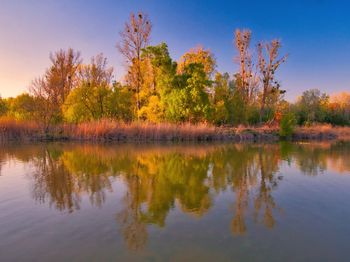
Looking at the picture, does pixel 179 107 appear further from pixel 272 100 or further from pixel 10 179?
pixel 272 100

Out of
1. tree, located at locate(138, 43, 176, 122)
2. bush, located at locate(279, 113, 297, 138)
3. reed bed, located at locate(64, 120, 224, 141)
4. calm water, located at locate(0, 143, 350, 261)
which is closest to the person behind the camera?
calm water, located at locate(0, 143, 350, 261)

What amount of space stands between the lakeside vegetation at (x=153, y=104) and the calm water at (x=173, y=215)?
1313cm

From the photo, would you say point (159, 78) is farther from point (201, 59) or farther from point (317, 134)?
point (317, 134)

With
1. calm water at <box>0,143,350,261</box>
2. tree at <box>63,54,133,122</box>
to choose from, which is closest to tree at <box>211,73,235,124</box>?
tree at <box>63,54,133,122</box>

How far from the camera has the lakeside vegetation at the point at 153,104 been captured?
21.6 m

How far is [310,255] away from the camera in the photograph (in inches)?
136

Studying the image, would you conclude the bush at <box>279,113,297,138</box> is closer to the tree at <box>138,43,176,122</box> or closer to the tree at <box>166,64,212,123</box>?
the tree at <box>166,64,212,123</box>

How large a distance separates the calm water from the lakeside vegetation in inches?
517

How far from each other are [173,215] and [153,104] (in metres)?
21.3

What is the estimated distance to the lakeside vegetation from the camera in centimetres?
2158

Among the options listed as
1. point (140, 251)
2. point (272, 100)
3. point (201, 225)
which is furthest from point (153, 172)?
point (272, 100)

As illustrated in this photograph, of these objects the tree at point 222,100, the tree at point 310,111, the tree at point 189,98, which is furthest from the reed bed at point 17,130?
the tree at point 310,111

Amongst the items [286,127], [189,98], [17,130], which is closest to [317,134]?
[286,127]

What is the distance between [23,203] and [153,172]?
394 centimetres
